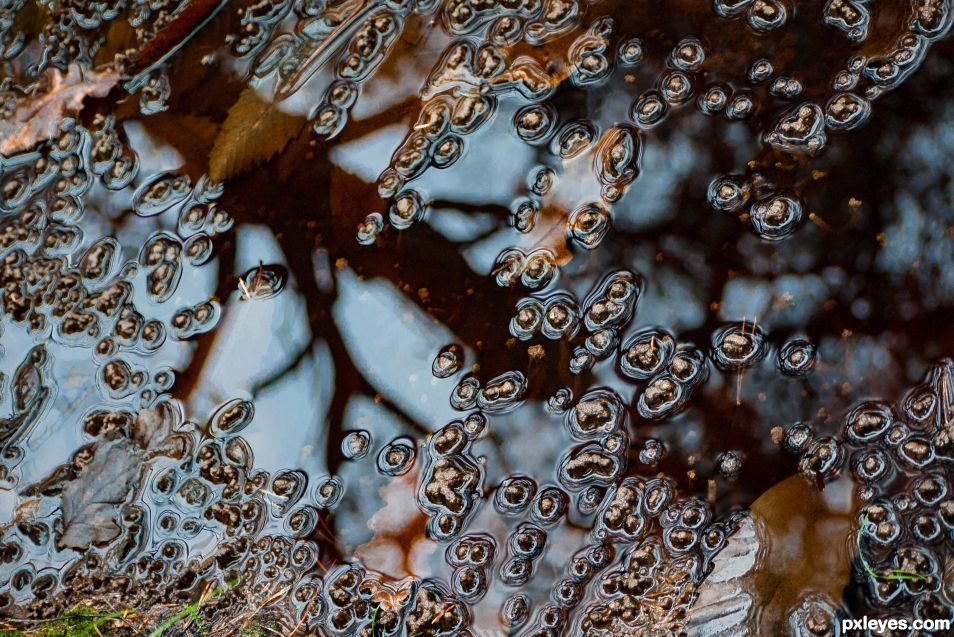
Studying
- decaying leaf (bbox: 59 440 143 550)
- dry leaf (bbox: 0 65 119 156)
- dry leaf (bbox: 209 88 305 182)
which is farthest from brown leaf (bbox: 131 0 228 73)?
decaying leaf (bbox: 59 440 143 550)

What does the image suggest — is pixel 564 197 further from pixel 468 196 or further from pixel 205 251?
pixel 205 251

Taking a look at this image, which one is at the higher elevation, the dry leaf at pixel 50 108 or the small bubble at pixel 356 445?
the dry leaf at pixel 50 108

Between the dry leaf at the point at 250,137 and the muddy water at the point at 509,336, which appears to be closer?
the muddy water at the point at 509,336

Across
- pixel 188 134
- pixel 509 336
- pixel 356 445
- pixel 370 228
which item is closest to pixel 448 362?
pixel 509 336

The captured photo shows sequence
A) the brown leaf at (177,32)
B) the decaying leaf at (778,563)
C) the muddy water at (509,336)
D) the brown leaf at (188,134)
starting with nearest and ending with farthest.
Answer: the decaying leaf at (778,563)
the muddy water at (509,336)
the brown leaf at (188,134)
the brown leaf at (177,32)

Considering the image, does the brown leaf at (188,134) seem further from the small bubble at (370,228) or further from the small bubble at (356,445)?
the small bubble at (356,445)

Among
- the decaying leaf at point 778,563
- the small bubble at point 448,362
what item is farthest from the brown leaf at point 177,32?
the decaying leaf at point 778,563

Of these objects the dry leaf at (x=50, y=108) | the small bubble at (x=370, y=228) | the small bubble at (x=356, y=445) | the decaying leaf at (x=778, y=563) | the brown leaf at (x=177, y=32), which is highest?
the brown leaf at (x=177, y=32)
